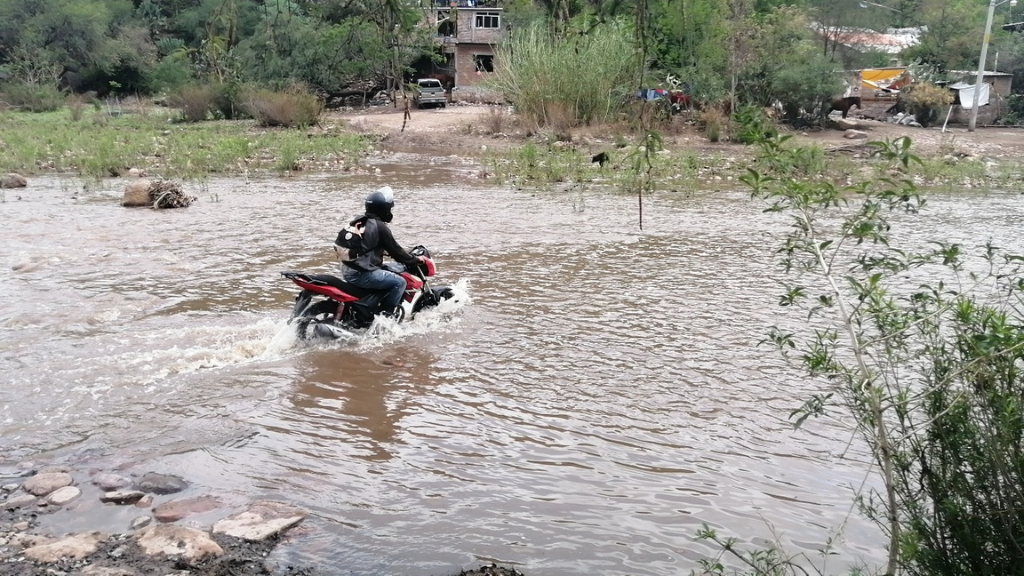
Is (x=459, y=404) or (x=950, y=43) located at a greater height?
(x=950, y=43)

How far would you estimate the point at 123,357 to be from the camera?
263 inches

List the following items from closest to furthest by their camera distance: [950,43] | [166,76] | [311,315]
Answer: [311,315], [950,43], [166,76]

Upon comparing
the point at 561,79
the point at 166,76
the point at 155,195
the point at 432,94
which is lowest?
the point at 155,195

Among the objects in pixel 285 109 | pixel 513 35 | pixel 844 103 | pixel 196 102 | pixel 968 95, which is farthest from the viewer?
pixel 196 102

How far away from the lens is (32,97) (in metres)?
39.1

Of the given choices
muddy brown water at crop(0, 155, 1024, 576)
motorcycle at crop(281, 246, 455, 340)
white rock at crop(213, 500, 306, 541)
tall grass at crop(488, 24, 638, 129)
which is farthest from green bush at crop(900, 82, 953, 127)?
white rock at crop(213, 500, 306, 541)

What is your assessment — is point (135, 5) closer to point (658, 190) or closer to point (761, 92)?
point (761, 92)

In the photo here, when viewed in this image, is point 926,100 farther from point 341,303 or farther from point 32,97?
point 32,97

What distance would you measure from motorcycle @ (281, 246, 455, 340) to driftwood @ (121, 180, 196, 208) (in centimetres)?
859

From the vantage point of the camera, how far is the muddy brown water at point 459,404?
4203 millimetres

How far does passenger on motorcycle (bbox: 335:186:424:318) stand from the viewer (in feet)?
23.2

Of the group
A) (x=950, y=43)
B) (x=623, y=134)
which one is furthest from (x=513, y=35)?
(x=950, y=43)

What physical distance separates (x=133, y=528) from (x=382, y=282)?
3473mm

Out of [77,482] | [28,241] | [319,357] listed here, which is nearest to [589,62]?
[28,241]
